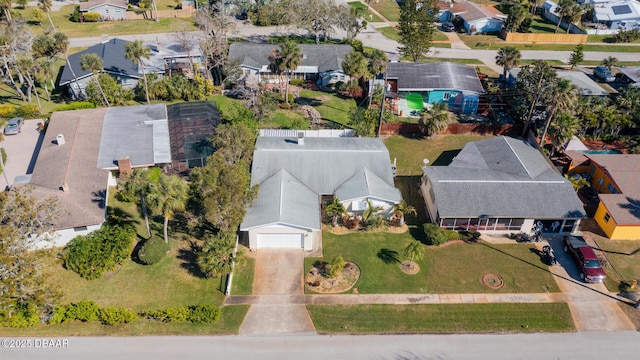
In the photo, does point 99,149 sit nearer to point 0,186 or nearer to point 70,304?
point 0,186

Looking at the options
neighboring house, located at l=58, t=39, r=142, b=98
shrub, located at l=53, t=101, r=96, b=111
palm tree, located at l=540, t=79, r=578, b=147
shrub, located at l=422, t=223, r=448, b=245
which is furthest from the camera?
neighboring house, located at l=58, t=39, r=142, b=98

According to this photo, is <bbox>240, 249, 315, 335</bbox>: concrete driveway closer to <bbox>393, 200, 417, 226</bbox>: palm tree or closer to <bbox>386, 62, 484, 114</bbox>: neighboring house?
<bbox>393, 200, 417, 226</bbox>: palm tree

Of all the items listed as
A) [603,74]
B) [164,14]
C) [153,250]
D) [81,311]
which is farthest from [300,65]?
[81,311]

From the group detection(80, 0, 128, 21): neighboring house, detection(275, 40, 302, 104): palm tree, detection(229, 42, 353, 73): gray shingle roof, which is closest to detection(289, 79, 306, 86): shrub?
detection(229, 42, 353, 73): gray shingle roof

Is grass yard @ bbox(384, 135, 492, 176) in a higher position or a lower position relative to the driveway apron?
higher

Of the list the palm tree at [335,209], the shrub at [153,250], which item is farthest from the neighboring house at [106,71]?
the palm tree at [335,209]

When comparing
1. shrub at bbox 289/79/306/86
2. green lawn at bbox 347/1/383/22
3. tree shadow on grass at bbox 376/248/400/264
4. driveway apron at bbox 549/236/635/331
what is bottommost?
driveway apron at bbox 549/236/635/331

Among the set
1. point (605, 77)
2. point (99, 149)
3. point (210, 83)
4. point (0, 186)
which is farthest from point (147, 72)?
point (605, 77)

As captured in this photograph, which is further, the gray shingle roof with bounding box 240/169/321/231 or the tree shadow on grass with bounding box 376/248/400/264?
the tree shadow on grass with bounding box 376/248/400/264
